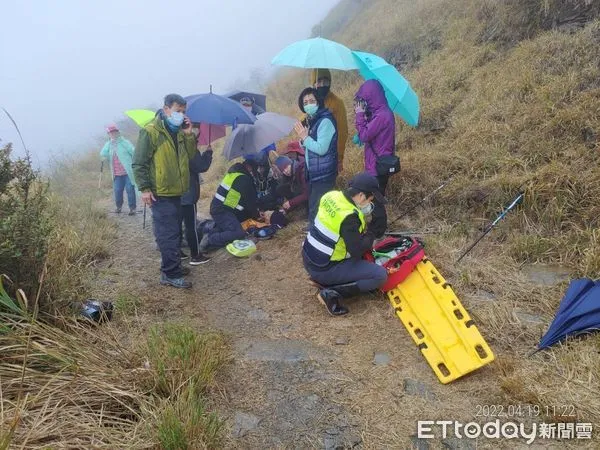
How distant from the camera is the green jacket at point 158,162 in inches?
174

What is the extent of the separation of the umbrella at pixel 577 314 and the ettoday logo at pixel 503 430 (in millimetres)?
760

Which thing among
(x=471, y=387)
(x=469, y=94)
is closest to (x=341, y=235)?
(x=471, y=387)

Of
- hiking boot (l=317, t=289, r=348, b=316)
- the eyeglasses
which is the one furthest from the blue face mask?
hiking boot (l=317, t=289, r=348, b=316)

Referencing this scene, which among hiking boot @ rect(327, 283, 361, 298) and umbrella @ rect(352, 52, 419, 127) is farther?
umbrella @ rect(352, 52, 419, 127)

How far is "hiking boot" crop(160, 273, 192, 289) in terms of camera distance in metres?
4.80

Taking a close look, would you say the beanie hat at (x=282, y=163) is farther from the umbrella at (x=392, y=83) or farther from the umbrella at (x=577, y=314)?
the umbrella at (x=577, y=314)

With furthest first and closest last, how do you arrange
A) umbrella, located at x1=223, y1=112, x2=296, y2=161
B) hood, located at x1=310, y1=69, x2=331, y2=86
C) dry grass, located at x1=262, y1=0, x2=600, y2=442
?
umbrella, located at x1=223, y1=112, x2=296, y2=161, hood, located at x1=310, y1=69, x2=331, y2=86, dry grass, located at x1=262, y1=0, x2=600, y2=442

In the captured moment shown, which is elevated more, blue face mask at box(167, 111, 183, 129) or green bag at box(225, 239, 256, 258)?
blue face mask at box(167, 111, 183, 129)

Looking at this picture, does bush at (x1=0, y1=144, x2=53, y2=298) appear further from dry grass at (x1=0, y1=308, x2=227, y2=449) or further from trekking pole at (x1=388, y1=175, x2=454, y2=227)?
trekking pole at (x1=388, y1=175, x2=454, y2=227)

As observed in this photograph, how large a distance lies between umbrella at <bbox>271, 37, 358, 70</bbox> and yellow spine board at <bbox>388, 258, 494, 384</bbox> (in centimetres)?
235

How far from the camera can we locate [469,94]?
6.86m

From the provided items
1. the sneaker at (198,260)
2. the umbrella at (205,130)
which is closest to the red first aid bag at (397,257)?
the sneaker at (198,260)

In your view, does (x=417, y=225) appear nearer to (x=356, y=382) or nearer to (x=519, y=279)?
(x=519, y=279)

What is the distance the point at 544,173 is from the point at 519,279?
1386 mm
